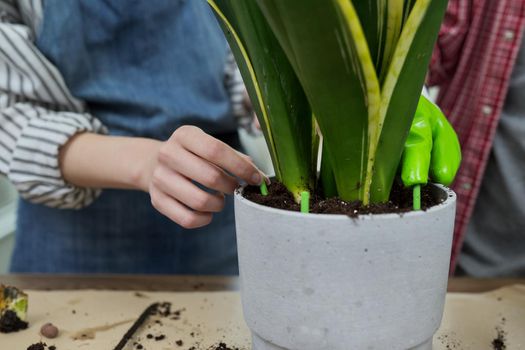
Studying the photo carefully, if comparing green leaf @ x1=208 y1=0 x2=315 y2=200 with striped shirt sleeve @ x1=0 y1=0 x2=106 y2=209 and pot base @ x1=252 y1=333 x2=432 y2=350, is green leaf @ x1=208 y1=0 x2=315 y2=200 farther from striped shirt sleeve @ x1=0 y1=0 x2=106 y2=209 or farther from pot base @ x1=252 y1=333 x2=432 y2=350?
striped shirt sleeve @ x1=0 y1=0 x2=106 y2=209

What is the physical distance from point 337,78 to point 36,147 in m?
0.40

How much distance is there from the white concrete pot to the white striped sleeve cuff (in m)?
0.31

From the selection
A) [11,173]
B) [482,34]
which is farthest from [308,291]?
[482,34]

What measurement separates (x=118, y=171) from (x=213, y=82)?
227 mm

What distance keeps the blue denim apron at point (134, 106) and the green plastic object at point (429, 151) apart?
35 cm

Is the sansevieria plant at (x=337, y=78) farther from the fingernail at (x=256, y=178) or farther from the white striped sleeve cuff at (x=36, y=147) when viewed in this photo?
the white striped sleeve cuff at (x=36, y=147)

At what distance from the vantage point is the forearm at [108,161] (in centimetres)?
54

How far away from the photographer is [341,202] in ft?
1.13

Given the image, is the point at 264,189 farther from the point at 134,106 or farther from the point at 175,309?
the point at 134,106

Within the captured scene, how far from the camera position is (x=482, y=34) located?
Answer: 72cm

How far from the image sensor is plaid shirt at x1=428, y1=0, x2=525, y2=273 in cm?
69

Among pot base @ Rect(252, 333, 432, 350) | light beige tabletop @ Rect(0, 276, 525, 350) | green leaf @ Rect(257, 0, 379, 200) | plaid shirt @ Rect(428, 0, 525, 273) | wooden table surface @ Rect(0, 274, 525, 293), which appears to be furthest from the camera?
plaid shirt @ Rect(428, 0, 525, 273)

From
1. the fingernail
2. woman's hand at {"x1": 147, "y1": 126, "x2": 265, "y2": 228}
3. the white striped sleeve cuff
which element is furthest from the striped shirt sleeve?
the fingernail

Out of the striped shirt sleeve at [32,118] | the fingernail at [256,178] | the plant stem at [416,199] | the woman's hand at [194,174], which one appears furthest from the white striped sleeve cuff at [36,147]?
the plant stem at [416,199]
